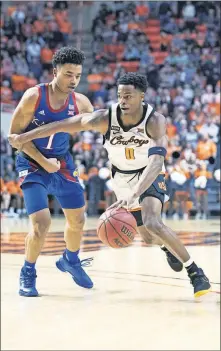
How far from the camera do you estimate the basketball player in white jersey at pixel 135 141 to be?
2.04m

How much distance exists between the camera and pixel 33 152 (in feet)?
7.57

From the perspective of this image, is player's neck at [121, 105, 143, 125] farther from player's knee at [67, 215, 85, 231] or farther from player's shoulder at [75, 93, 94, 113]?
player's knee at [67, 215, 85, 231]

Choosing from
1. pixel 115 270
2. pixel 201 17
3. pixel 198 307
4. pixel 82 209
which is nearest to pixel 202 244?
pixel 115 270

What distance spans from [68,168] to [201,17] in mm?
34912

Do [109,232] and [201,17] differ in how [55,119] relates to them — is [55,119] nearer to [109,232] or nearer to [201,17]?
[109,232]

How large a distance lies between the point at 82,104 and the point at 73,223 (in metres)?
0.46

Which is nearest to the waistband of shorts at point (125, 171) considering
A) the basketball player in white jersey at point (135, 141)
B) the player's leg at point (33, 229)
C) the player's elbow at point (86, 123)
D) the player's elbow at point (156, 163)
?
the basketball player in white jersey at point (135, 141)

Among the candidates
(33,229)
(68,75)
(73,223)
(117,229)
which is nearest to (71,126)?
(68,75)

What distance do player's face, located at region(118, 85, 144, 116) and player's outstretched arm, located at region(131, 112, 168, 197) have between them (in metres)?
0.06

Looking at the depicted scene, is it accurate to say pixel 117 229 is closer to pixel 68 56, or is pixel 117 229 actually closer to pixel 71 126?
pixel 71 126

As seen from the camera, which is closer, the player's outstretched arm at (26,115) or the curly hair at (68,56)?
the curly hair at (68,56)

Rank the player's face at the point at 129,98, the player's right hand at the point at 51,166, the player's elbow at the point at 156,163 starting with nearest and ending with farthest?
the player's face at the point at 129,98 < the player's elbow at the point at 156,163 < the player's right hand at the point at 51,166

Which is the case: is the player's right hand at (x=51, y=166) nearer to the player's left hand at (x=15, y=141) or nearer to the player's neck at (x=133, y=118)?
the player's left hand at (x=15, y=141)

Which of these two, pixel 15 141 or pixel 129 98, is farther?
pixel 15 141
